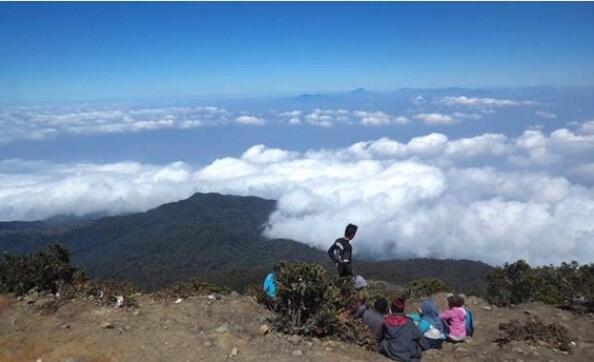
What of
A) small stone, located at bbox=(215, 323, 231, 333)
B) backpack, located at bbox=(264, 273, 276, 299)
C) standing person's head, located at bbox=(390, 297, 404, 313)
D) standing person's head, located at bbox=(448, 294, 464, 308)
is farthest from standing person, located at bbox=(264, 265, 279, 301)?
standing person's head, located at bbox=(448, 294, 464, 308)

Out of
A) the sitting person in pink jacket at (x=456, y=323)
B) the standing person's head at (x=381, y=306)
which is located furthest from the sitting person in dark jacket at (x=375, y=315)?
the sitting person in pink jacket at (x=456, y=323)

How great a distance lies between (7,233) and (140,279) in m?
118

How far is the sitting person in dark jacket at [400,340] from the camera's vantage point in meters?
8.09

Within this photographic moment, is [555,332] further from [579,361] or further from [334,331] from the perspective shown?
[334,331]

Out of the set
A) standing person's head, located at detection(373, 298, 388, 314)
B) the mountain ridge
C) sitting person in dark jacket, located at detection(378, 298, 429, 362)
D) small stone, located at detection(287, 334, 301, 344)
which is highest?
standing person's head, located at detection(373, 298, 388, 314)

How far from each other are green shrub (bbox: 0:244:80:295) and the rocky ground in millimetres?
495

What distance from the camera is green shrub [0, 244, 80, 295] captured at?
34.4ft

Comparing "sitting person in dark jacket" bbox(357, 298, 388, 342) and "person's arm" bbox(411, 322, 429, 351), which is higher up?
"sitting person in dark jacket" bbox(357, 298, 388, 342)

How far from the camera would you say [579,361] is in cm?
823

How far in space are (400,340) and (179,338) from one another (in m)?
3.98

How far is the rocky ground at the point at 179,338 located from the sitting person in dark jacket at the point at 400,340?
0.24 meters

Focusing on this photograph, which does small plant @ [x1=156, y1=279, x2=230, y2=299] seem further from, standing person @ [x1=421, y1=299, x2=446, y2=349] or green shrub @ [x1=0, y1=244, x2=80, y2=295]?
standing person @ [x1=421, y1=299, x2=446, y2=349]

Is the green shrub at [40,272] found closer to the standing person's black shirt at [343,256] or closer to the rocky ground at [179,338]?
the rocky ground at [179,338]

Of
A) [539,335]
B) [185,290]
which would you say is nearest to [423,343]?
[539,335]
